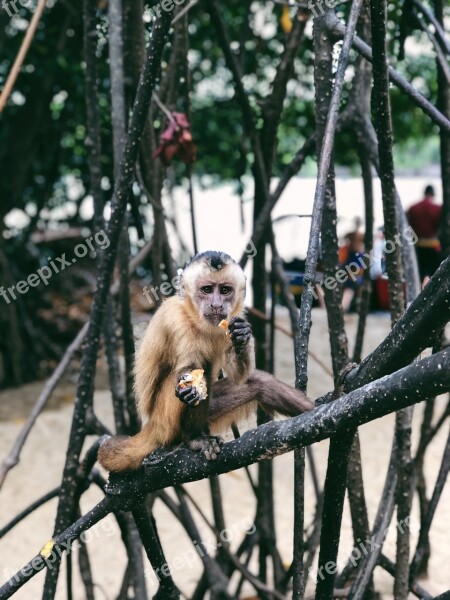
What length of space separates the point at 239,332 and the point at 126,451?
47cm

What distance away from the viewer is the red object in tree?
9.50 ft

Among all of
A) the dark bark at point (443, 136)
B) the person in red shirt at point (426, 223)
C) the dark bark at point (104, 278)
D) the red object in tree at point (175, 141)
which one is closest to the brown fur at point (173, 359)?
the dark bark at point (104, 278)

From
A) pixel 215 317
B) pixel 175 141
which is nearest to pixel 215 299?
pixel 215 317

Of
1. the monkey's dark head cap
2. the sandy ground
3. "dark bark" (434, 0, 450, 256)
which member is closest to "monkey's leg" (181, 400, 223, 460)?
the monkey's dark head cap

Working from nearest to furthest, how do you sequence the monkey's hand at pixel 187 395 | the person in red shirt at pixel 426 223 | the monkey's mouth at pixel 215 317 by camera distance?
the monkey's hand at pixel 187 395
the monkey's mouth at pixel 215 317
the person in red shirt at pixel 426 223

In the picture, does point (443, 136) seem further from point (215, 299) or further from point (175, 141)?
point (215, 299)

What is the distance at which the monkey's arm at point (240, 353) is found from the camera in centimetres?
225

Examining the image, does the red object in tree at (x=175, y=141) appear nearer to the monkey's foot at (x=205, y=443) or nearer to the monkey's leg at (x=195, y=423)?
the monkey's leg at (x=195, y=423)

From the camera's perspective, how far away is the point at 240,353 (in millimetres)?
2379

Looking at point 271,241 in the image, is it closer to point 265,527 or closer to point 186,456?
point 265,527

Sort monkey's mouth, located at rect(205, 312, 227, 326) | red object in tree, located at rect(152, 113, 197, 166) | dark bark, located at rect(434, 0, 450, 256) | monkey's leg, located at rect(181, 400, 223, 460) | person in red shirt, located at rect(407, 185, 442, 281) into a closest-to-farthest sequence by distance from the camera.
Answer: monkey's leg, located at rect(181, 400, 223, 460) → monkey's mouth, located at rect(205, 312, 227, 326) → red object in tree, located at rect(152, 113, 197, 166) → dark bark, located at rect(434, 0, 450, 256) → person in red shirt, located at rect(407, 185, 442, 281)

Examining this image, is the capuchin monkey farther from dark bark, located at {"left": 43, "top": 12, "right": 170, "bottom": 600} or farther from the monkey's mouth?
dark bark, located at {"left": 43, "top": 12, "right": 170, "bottom": 600}

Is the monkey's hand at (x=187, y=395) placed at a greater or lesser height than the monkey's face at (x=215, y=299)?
lesser

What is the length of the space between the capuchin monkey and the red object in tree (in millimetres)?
514
